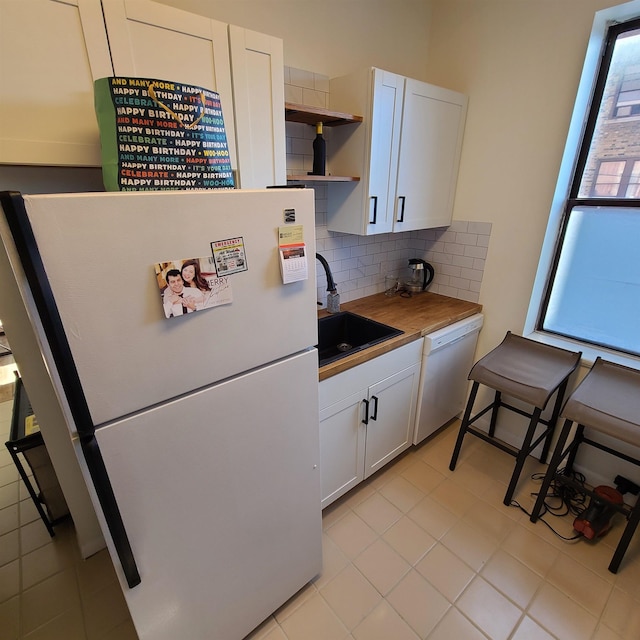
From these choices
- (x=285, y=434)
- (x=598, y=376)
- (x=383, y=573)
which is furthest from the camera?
(x=598, y=376)

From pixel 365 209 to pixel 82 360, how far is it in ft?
4.96

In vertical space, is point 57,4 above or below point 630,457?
above

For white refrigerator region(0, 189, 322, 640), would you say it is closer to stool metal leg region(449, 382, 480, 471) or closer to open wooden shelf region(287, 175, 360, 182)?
open wooden shelf region(287, 175, 360, 182)

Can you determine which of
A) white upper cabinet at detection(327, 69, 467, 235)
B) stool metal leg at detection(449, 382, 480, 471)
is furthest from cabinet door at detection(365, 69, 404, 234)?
stool metal leg at detection(449, 382, 480, 471)

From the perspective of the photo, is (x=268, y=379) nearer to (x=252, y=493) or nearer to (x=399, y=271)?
(x=252, y=493)

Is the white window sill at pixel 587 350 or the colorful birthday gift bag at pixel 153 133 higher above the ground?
the colorful birthday gift bag at pixel 153 133

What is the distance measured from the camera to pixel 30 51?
34.0 inches

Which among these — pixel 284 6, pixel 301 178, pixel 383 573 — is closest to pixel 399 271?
pixel 301 178

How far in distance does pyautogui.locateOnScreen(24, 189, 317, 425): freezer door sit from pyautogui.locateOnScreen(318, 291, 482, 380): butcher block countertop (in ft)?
2.10

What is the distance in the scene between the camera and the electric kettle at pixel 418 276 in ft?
8.17

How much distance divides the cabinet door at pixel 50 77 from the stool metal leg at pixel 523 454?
6.96 ft

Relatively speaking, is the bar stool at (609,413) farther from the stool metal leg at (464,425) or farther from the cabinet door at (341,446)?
the cabinet door at (341,446)

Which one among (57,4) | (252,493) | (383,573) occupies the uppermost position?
(57,4)

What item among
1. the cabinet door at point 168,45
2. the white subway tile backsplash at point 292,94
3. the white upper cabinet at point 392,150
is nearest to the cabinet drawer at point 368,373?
the white upper cabinet at point 392,150
